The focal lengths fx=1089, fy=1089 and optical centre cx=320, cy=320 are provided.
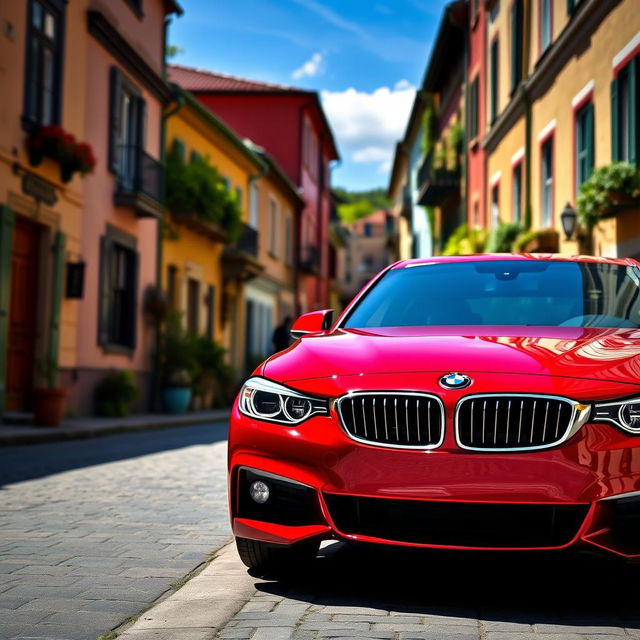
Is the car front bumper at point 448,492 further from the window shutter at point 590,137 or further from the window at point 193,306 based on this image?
the window at point 193,306

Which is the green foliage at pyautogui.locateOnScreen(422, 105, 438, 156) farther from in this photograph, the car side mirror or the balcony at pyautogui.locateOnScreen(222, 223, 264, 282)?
the car side mirror

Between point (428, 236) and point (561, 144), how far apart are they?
2092cm

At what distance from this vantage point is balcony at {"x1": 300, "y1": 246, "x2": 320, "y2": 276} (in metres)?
44.1

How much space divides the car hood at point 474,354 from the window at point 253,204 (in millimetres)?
28950

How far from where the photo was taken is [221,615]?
4039 millimetres

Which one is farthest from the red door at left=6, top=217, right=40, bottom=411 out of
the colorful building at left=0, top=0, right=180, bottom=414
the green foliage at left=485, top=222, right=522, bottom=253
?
the green foliage at left=485, top=222, right=522, bottom=253

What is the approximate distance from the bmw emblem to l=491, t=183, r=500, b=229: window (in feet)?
65.8

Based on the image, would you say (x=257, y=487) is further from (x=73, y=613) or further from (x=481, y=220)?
(x=481, y=220)

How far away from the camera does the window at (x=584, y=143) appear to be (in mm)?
15133

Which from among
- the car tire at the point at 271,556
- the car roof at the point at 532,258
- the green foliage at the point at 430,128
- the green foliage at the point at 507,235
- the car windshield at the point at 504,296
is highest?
the green foliage at the point at 430,128

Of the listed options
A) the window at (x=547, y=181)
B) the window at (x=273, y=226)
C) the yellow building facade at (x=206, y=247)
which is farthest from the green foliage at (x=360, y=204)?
the window at (x=547, y=181)

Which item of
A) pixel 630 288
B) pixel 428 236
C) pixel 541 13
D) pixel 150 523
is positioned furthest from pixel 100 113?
pixel 428 236

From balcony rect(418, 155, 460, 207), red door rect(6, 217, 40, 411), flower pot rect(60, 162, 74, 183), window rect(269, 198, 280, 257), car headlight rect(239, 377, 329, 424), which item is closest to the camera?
car headlight rect(239, 377, 329, 424)

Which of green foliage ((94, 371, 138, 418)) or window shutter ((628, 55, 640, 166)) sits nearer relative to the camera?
window shutter ((628, 55, 640, 166))
